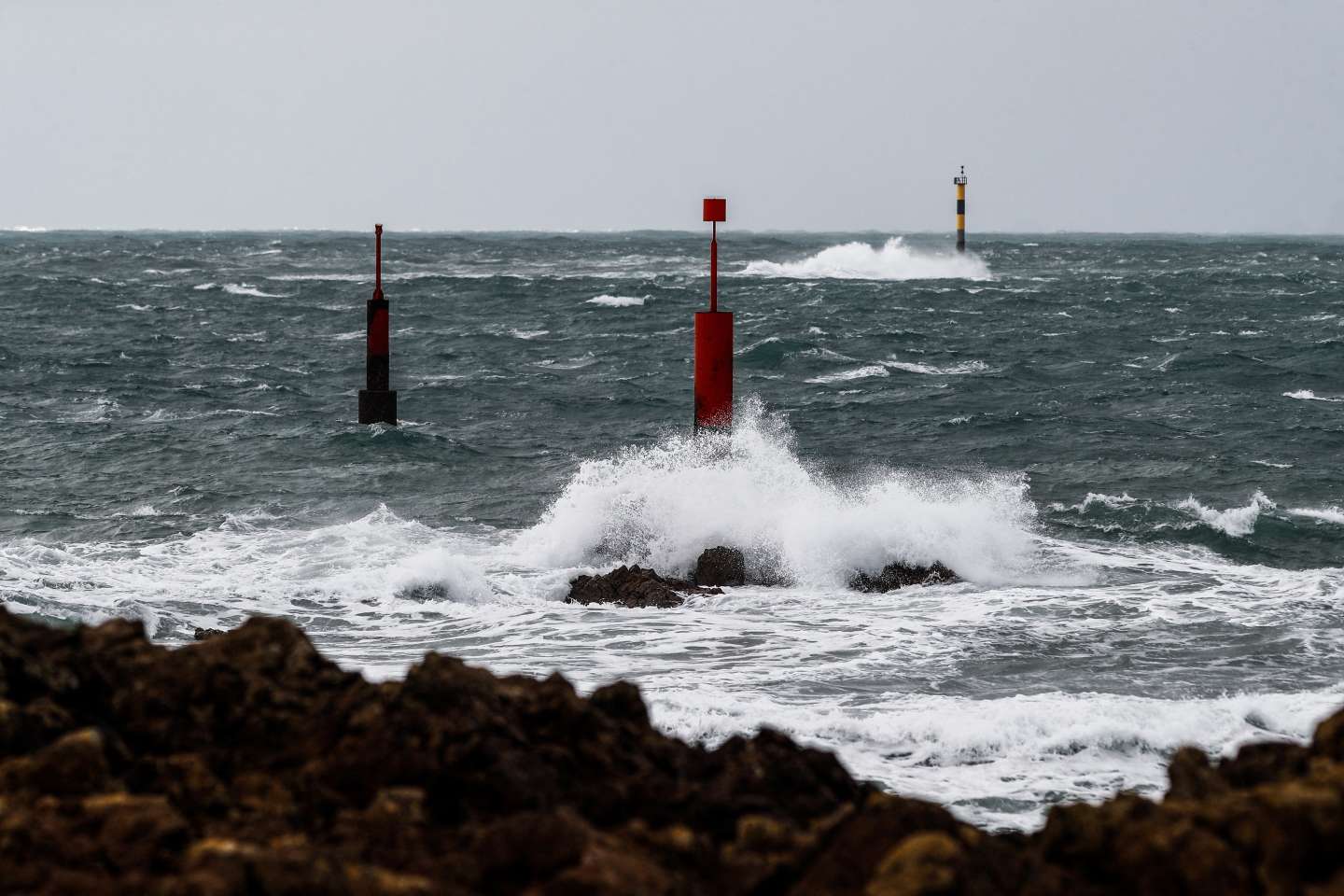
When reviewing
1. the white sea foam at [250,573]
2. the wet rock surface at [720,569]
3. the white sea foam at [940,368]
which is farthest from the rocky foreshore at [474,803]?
the white sea foam at [940,368]

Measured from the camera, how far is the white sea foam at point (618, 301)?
37.5 m

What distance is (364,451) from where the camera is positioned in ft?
57.7

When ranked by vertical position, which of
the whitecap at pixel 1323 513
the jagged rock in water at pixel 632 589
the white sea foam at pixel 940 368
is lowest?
the jagged rock in water at pixel 632 589

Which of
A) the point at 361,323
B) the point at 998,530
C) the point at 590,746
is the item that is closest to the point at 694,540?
the point at 998,530

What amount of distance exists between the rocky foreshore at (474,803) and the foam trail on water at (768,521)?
7.47m

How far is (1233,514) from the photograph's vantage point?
1405cm

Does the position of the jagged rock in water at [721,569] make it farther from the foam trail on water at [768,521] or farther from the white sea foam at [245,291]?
the white sea foam at [245,291]

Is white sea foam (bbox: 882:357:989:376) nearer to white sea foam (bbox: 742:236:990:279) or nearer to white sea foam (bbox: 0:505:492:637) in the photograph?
white sea foam (bbox: 0:505:492:637)

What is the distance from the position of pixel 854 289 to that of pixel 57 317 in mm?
23125

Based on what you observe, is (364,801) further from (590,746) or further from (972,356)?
(972,356)

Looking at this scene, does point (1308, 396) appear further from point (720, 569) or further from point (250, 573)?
point (250, 573)

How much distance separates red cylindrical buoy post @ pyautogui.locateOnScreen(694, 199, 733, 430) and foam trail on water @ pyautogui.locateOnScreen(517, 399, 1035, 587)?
0.23 m

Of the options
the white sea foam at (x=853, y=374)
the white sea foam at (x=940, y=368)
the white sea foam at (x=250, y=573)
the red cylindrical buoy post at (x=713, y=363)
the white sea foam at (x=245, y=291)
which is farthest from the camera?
the white sea foam at (x=245, y=291)

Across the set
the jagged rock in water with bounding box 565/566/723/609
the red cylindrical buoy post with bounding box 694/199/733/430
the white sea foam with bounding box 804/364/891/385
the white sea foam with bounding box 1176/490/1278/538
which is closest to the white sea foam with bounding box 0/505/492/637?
the jagged rock in water with bounding box 565/566/723/609
